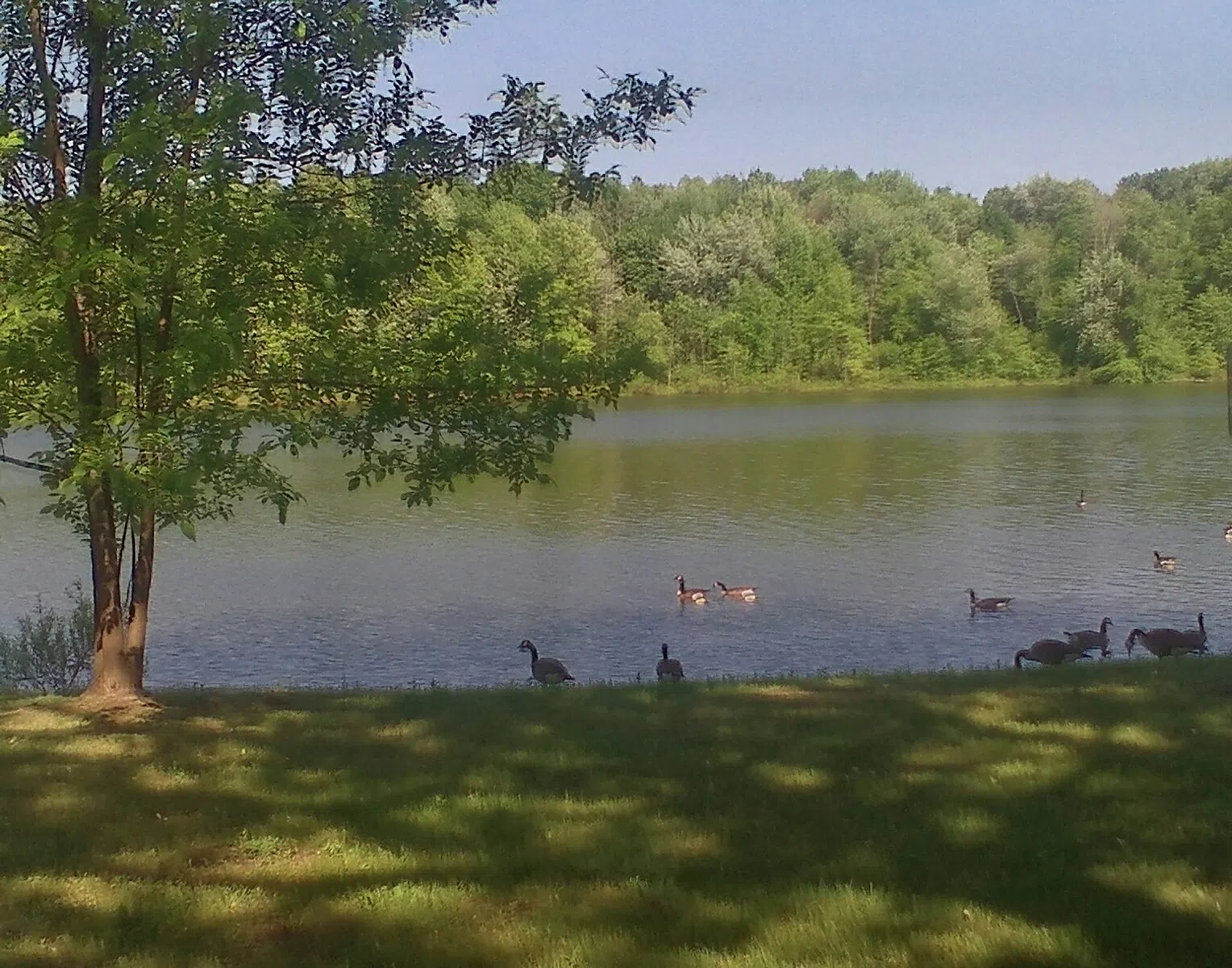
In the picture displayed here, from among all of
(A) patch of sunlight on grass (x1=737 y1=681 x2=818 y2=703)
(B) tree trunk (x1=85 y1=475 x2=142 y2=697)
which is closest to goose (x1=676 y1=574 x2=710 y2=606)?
(A) patch of sunlight on grass (x1=737 y1=681 x2=818 y2=703)

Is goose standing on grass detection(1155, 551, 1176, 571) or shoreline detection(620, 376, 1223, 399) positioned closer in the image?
goose standing on grass detection(1155, 551, 1176, 571)

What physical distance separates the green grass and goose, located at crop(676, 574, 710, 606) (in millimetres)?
11800

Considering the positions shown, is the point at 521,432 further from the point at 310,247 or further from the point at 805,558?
the point at 805,558

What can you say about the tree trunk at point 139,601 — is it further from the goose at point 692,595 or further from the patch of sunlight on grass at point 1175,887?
the goose at point 692,595

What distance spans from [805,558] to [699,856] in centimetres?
1978

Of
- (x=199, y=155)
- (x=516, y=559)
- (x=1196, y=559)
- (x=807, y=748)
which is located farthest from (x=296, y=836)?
(x=1196, y=559)

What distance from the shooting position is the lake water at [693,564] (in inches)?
706

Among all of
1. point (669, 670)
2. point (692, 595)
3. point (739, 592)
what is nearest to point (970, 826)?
point (669, 670)

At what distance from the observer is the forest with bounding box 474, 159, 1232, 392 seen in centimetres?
7600

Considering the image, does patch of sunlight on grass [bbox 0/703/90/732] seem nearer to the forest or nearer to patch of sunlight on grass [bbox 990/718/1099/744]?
patch of sunlight on grass [bbox 990/718/1099/744]

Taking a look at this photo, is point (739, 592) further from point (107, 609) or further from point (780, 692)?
point (107, 609)

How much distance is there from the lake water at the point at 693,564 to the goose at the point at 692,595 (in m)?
0.28

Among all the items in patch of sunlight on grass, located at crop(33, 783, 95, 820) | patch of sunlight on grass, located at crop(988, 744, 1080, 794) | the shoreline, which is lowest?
patch of sunlight on grass, located at crop(33, 783, 95, 820)

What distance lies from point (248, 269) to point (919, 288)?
252 ft
